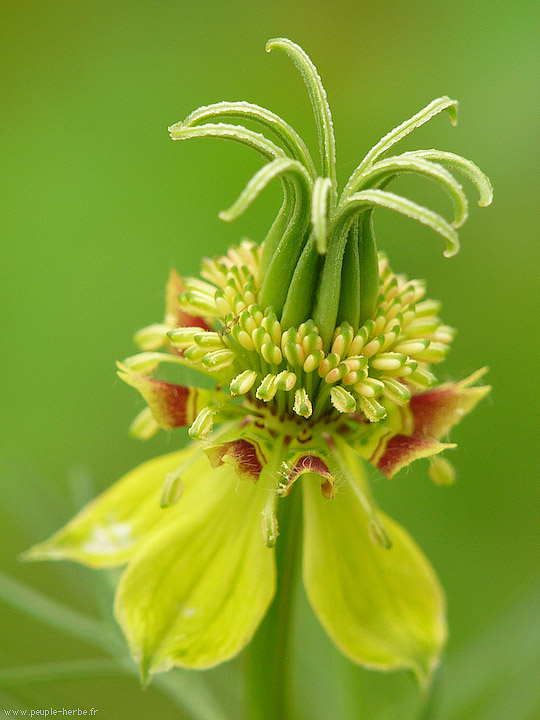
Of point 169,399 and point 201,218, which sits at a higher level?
point 201,218

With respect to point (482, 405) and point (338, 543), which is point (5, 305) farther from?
point (338, 543)

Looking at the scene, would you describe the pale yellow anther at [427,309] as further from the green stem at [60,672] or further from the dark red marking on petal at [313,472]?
the green stem at [60,672]

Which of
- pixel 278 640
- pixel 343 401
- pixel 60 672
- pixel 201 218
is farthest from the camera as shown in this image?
pixel 201 218

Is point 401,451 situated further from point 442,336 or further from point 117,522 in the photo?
point 117,522

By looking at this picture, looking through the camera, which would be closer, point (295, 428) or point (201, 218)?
point (295, 428)

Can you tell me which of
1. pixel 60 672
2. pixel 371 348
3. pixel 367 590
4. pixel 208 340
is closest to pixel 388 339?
pixel 371 348

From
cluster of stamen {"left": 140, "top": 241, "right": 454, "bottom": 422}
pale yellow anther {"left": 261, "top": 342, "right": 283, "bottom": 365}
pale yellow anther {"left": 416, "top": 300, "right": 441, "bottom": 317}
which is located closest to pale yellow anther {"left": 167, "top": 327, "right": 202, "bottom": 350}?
cluster of stamen {"left": 140, "top": 241, "right": 454, "bottom": 422}
